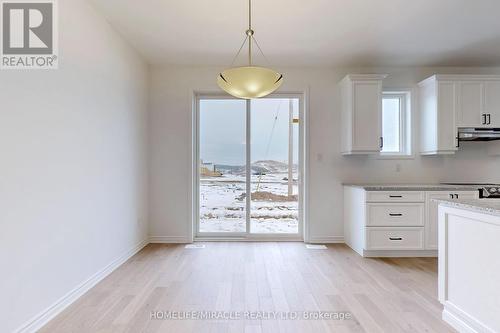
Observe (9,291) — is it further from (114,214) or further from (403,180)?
(403,180)

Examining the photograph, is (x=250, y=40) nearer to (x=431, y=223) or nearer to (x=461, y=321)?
(x=461, y=321)

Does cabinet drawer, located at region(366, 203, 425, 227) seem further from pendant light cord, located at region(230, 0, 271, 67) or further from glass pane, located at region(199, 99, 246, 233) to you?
pendant light cord, located at region(230, 0, 271, 67)

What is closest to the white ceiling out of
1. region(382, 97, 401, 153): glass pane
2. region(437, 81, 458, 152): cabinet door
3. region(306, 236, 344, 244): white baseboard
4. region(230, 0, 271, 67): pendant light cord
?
region(230, 0, 271, 67): pendant light cord

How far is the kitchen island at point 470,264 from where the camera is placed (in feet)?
5.55

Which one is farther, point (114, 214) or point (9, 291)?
point (114, 214)

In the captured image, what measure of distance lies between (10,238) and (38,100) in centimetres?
94

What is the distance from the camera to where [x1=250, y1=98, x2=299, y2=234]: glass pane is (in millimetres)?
4402

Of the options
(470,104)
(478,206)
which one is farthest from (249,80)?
(470,104)

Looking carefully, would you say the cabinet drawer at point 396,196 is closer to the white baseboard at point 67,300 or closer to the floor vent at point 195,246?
the floor vent at point 195,246

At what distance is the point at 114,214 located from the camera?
10.4 ft

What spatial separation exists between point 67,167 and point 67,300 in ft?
3.54

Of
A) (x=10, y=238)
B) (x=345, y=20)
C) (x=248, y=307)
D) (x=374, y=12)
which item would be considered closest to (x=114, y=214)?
(x=10, y=238)

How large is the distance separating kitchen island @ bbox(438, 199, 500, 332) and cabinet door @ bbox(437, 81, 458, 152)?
7.06 ft

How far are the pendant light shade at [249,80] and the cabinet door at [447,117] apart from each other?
272 cm
